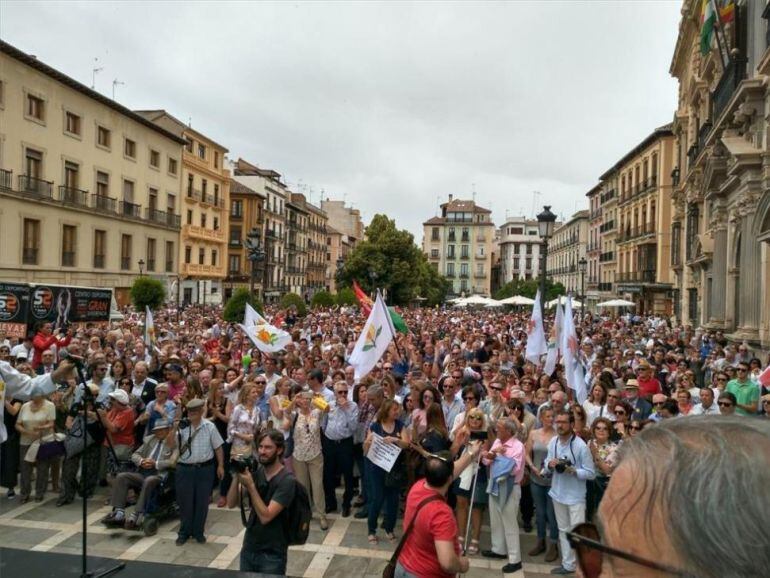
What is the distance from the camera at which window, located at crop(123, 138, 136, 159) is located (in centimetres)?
3853

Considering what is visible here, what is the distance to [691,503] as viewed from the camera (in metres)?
0.90

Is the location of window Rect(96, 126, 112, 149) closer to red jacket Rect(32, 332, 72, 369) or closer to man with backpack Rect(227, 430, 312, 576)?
red jacket Rect(32, 332, 72, 369)

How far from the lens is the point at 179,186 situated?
1801 inches

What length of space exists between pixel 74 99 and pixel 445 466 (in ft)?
119

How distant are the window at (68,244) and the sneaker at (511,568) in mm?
33672

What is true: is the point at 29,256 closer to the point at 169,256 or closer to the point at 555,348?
the point at 169,256

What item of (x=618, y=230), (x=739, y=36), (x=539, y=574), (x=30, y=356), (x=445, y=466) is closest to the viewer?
(x=445, y=466)

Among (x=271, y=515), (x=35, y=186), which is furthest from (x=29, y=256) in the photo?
(x=271, y=515)

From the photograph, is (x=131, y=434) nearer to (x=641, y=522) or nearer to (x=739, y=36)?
(x=641, y=522)

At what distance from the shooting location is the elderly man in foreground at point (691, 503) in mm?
849

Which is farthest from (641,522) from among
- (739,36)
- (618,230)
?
(618,230)

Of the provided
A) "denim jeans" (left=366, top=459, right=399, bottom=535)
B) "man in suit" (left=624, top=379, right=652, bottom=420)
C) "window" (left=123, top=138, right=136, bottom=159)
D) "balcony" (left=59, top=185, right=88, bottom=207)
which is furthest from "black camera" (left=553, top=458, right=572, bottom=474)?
"window" (left=123, top=138, right=136, bottom=159)

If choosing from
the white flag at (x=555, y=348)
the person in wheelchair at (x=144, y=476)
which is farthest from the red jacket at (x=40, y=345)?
the white flag at (x=555, y=348)

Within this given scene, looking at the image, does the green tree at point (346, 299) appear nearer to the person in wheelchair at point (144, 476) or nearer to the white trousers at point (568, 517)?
the person in wheelchair at point (144, 476)
